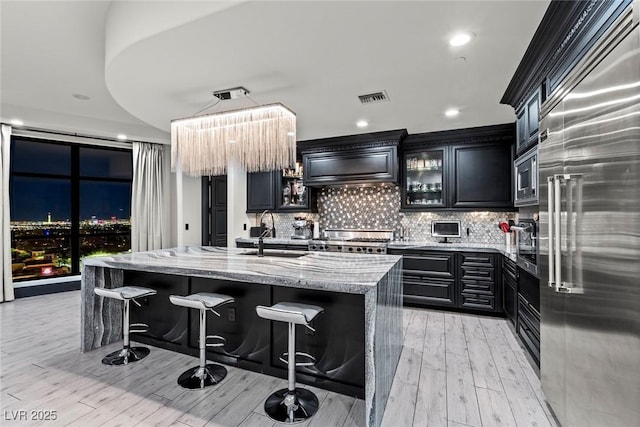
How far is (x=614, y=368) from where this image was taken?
1.25 m

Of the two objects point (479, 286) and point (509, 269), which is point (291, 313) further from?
point (479, 286)

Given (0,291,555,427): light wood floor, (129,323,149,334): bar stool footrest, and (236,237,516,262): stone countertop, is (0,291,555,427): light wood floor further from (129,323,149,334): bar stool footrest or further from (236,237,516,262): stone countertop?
(236,237,516,262): stone countertop

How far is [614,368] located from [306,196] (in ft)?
14.5

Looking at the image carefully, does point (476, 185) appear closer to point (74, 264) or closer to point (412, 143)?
point (412, 143)

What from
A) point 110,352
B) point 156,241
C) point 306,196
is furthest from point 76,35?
point 156,241

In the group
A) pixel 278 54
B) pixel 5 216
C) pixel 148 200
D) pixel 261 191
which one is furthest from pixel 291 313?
pixel 5 216

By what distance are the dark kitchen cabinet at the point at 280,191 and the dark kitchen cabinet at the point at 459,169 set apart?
1.73 m

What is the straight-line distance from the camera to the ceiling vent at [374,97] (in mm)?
3069

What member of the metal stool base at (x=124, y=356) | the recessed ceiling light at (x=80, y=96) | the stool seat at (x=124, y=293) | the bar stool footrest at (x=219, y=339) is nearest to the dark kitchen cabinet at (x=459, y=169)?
the bar stool footrest at (x=219, y=339)

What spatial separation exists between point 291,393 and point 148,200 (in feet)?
16.4

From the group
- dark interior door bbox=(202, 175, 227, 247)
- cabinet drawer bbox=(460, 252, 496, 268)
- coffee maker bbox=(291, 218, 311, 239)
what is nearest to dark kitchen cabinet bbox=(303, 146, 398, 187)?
coffee maker bbox=(291, 218, 311, 239)

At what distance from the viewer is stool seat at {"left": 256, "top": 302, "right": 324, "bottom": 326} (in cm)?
197

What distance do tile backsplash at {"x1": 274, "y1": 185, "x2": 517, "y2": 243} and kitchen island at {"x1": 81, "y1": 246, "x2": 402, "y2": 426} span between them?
218cm

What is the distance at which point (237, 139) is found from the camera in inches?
117
